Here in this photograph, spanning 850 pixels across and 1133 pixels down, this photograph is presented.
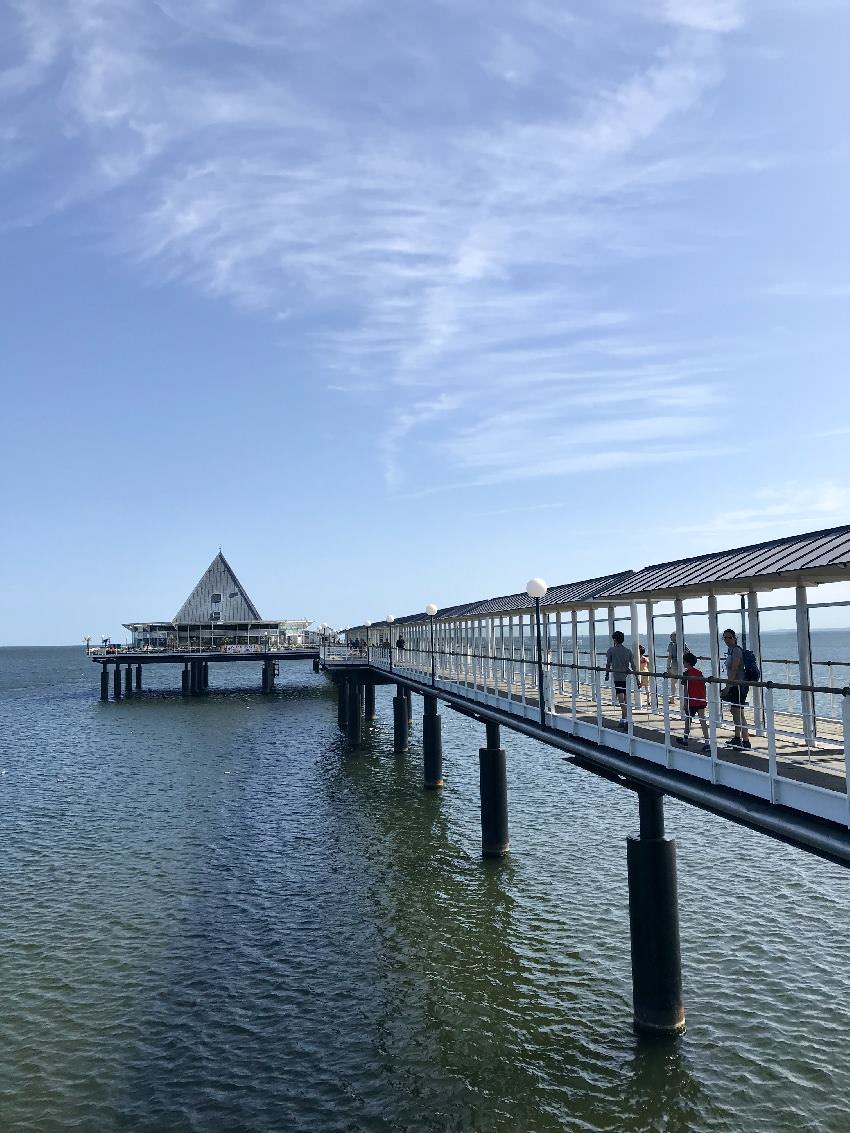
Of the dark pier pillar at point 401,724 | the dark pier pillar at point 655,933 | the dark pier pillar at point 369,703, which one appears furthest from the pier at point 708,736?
the dark pier pillar at point 369,703

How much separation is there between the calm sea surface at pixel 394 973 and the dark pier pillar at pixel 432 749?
1359 mm

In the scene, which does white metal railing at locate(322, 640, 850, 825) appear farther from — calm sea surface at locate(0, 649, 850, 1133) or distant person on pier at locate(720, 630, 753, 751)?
calm sea surface at locate(0, 649, 850, 1133)

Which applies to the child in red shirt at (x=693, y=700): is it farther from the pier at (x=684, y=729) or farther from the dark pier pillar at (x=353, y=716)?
the dark pier pillar at (x=353, y=716)

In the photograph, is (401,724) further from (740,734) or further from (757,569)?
(757,569)

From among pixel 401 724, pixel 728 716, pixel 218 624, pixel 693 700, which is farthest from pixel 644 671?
pixel 218 624

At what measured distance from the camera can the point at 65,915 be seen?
1705cm

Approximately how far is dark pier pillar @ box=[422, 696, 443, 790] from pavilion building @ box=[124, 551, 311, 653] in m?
56.1

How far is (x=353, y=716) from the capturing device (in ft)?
132

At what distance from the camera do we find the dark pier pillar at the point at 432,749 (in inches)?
1124

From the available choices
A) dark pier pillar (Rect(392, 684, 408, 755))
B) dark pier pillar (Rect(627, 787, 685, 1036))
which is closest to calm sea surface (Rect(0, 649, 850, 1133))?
dark pier pillar (Rect(627, 787, 685, 1036))

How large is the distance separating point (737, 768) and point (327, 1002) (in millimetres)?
7996

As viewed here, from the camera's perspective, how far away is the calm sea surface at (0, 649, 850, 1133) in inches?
412

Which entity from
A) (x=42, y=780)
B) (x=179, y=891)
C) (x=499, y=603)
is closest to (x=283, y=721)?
(x=42, y=780)

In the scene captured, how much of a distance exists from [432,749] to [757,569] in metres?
19.7
